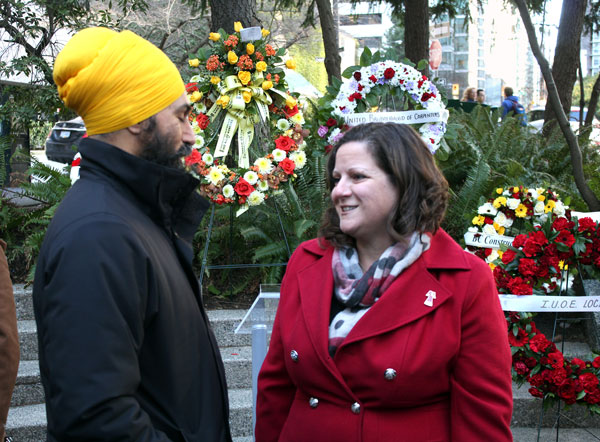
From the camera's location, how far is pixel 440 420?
2227 mm

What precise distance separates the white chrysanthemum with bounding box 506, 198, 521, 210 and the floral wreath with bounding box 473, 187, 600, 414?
2.75 feet

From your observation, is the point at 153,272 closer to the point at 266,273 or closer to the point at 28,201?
the point at 266,273

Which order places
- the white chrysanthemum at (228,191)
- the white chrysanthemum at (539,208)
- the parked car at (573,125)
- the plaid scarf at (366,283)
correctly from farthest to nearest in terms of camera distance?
1. the parked car at (573,125)
2. the white chrysanthemum at (228,191)
3. the white chrysanthemum at (539,208)
4. the plaid scarf at (366,283)

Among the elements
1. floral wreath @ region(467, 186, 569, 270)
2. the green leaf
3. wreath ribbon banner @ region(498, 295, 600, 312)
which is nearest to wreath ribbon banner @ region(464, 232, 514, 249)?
floral wreath @ region(467, 186, 569, 270)

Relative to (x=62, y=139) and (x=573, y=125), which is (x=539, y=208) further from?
(x=62, y=139)

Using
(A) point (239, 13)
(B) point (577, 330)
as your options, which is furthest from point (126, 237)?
(A) point (239, 13)

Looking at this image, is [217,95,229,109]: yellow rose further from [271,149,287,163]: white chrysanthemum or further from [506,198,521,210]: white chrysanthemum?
[506,198,521,210]: white chrysanthemum

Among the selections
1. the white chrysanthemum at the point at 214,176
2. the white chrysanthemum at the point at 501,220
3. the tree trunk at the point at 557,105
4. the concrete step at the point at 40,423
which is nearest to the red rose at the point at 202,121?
the white chrysanthemum at the point at 214,176

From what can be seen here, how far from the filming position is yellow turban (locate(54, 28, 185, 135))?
1854 millimetres

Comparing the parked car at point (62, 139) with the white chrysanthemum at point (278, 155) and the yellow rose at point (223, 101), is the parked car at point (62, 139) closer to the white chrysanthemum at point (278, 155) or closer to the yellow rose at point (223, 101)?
the yellow rose at point (223, 101)

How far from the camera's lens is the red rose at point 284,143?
610 centimetres

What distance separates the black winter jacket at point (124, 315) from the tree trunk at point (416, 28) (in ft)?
29.0

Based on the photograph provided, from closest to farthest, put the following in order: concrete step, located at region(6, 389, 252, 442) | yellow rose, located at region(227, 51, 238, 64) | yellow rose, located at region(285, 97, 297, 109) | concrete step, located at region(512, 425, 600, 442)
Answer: concrete step, located at region(512, 425, 600, 442)
concrete step, located at region(6, 389, 252, 442)
yellow rose, located at region(227, 51, 238, 64)
yellow rose, located at region(285, 97, 297, 109)

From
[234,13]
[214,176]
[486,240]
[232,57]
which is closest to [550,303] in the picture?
[486,240]
